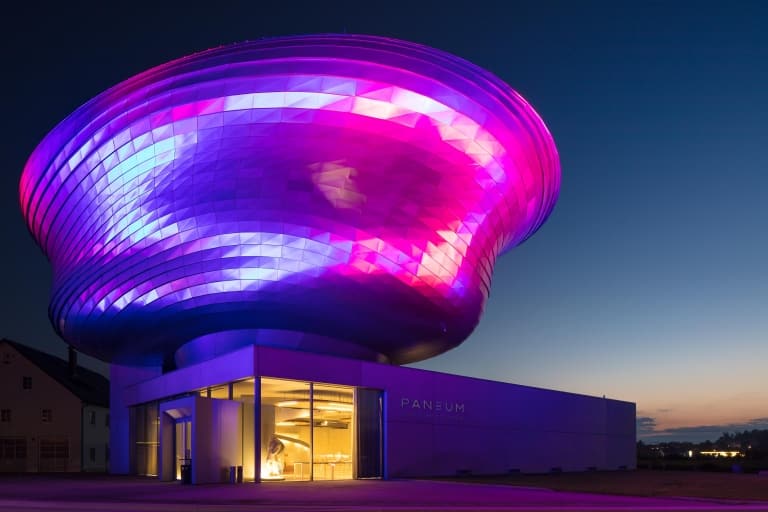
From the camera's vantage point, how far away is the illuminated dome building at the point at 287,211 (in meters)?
28.4

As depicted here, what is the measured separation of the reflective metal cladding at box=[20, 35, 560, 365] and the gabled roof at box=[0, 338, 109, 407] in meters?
32.3

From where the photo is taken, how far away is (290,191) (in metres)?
30.4

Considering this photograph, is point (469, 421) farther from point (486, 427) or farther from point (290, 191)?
point (290, 191)

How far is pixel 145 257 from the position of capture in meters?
33.1

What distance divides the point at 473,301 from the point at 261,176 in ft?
45.6

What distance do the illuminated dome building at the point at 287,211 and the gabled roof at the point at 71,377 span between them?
3270 cm

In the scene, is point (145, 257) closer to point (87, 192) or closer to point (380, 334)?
point (87, 192)

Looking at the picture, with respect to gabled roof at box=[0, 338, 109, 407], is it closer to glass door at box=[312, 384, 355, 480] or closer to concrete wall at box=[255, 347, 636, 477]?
concrete wall at box=[255, 347, 636, 477]

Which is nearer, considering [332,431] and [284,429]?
[284,429]

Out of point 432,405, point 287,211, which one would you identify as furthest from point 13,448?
point 287,211

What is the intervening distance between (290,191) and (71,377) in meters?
50.3

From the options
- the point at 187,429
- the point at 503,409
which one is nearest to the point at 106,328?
the point at 187,429

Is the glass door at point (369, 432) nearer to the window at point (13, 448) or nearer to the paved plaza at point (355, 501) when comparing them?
the paved plaza at point (355, 501)

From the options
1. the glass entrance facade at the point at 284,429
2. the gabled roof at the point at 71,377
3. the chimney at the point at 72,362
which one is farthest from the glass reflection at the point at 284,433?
the chimney at the point at 72,362
